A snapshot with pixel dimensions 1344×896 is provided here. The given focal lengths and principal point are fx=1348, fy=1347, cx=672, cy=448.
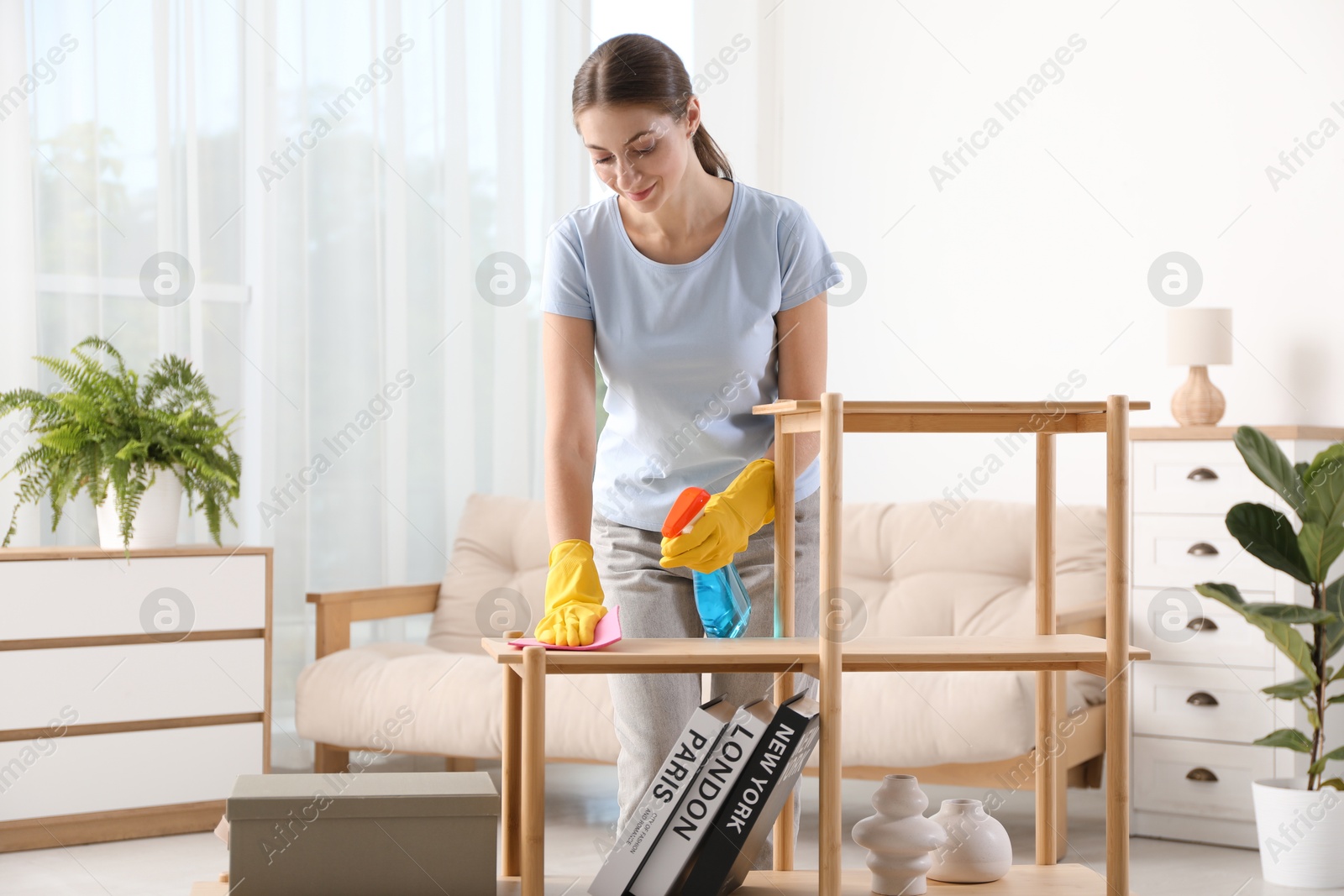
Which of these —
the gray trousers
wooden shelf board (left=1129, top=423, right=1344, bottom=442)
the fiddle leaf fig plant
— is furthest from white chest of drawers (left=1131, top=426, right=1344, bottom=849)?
the gray trousers

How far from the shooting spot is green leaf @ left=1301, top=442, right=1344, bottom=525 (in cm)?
274

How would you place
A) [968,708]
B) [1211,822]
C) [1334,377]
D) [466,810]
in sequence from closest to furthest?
1. [466,810]
2. [968,708]
3. [1211,822]
4. [1334,377]

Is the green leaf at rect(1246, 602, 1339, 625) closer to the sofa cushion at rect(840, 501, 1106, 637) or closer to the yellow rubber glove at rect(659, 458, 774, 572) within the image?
the sofa cushion at rect(840, 501, 1106, 637)

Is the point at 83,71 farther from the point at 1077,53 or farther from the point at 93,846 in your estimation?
the point at 1077,53

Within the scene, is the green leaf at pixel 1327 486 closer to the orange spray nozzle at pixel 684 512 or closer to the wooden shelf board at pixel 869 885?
the wooden shelf board at pixel 869 885

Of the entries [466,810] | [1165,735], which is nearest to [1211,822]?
[1165,735]

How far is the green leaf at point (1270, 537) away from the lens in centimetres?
278

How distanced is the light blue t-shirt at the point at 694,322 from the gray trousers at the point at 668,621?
0.04m

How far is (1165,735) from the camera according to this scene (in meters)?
3.19

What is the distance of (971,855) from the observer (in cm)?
145

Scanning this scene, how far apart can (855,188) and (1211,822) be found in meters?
2.14

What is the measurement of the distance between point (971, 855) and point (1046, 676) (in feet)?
0.75

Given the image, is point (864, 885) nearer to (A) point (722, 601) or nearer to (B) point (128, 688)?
(A) point (722, 601)

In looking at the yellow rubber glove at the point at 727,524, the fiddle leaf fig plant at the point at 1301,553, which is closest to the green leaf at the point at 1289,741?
the fiddle leaf fig plant at the point at 1301,553
